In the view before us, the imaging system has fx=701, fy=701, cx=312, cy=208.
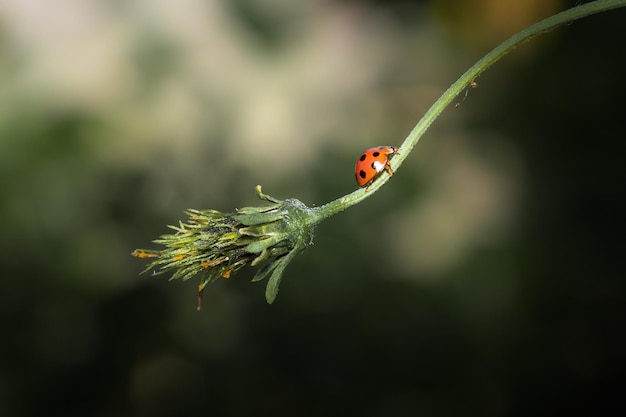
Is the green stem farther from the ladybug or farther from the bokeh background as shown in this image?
the bokeh background

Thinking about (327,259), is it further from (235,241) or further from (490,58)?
(490,58)

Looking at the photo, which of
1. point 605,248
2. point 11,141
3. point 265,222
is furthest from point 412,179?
point 265,222

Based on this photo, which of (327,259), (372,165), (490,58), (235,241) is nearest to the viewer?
(490,58)

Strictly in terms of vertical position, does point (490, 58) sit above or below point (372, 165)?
below

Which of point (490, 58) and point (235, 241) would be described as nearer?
point (490, 58)

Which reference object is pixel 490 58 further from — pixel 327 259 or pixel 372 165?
pixel 327 259

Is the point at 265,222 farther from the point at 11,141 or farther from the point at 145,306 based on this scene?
the point at 11,141

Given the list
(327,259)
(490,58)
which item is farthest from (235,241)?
(327,259)

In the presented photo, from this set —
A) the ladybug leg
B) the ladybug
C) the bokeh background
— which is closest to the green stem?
the ladybug leg

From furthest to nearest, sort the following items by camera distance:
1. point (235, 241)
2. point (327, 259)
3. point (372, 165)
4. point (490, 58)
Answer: point (327, 259) → point (372, 165) → point (235, 241) → point (490, 58)

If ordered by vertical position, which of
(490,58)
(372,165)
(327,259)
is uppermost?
(327,259)

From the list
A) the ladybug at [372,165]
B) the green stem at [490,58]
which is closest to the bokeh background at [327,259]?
the ladybug at [372,165]
